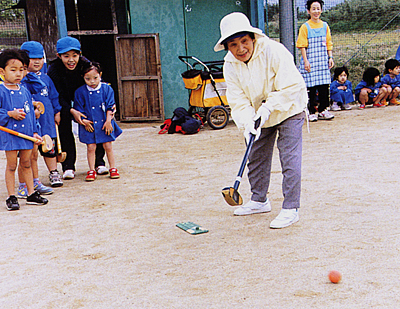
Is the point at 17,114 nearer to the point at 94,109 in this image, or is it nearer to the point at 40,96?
the point at 40,96

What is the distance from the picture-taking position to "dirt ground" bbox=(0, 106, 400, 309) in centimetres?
239

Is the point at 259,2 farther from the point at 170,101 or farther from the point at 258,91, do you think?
the point at 258,91

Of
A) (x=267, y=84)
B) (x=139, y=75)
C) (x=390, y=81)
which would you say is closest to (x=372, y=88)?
(x=390, y=81)

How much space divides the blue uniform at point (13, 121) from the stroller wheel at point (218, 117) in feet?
13.1

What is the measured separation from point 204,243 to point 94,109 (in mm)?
2480

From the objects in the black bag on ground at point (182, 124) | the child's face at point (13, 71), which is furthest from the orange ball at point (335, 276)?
the black bag on ground at point (182, 124)

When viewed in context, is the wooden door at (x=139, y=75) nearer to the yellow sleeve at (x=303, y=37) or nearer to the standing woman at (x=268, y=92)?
the yellow sleeve at (x=303, y=37)

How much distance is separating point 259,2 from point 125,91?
318 cm

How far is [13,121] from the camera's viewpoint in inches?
160

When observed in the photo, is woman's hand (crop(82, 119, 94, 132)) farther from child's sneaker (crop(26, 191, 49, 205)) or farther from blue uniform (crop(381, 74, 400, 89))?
blue uniform (crop(381, 74, 400, 89))

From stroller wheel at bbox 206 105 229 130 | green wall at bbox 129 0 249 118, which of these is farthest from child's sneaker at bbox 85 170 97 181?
green wall at bbox 129 0 249 118

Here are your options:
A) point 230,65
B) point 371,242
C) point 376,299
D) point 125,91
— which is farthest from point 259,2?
point 376,299

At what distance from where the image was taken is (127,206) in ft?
13.2

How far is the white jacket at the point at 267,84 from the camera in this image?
3205 millimetres
